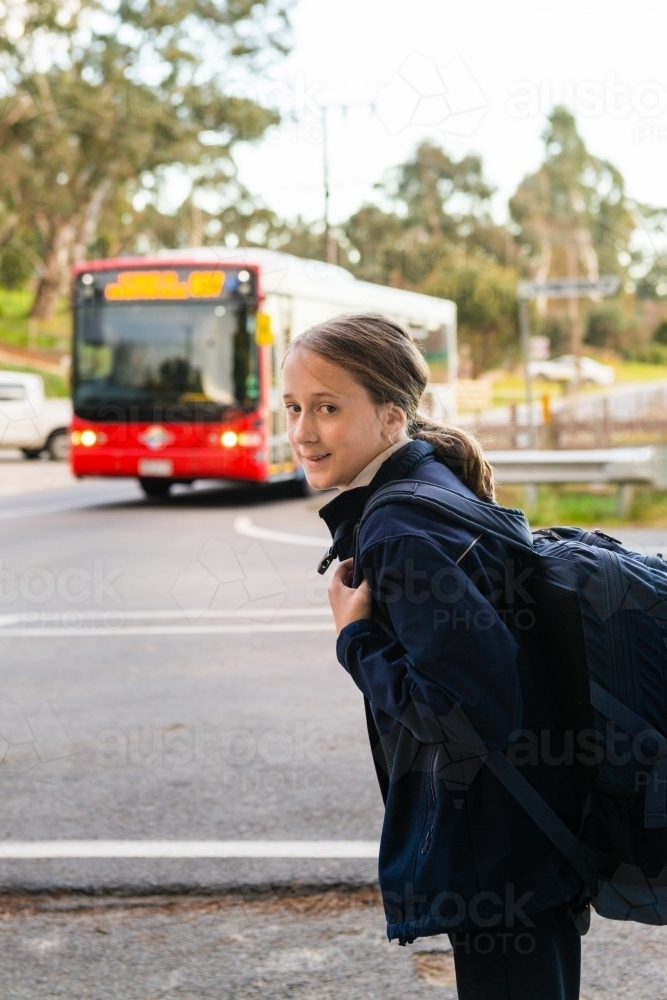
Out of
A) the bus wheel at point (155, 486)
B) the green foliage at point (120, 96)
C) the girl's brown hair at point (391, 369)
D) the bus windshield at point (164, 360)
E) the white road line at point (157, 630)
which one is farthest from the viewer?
the green foliage at point (120, 96)

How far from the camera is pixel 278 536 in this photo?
12.1 m

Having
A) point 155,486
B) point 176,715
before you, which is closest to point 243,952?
point 176,715

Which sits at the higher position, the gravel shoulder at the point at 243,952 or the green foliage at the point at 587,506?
the green foliage at the point at 587,506

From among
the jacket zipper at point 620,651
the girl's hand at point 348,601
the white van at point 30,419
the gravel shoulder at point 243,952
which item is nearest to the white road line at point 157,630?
the gravel shoulder at point 243,952

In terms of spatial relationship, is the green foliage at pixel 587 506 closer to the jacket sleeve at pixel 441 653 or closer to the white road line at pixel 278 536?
the white road line at pixel 278 536

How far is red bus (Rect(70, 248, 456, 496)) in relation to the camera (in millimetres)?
15047

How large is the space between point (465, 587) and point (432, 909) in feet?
1.60

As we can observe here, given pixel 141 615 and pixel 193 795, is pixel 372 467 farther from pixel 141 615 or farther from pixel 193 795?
pixel 141 615

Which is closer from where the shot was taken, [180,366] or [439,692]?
[439,692]

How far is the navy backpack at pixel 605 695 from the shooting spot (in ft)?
6.08

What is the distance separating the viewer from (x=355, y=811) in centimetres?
425

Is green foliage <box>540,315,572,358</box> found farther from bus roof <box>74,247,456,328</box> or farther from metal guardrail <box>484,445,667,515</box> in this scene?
metal guardrail <box>484,445,667,515</box>

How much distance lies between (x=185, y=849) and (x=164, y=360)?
11847mm

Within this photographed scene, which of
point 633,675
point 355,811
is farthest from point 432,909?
point 355,811
